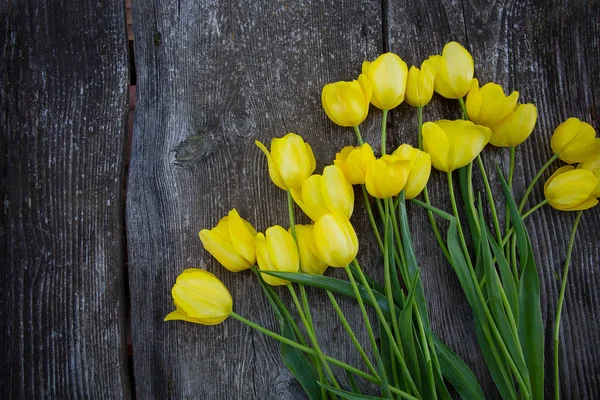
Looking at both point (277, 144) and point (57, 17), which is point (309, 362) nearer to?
point (277, 144)

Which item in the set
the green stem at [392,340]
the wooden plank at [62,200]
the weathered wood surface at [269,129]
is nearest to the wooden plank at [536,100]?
the weathered wood surface at [269,129]

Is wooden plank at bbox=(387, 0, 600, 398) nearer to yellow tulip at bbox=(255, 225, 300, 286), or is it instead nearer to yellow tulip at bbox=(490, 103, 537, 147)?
yellow tulip at bbox=(490, 103, 537, 147)

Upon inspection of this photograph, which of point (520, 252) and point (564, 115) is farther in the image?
point (564, 115)

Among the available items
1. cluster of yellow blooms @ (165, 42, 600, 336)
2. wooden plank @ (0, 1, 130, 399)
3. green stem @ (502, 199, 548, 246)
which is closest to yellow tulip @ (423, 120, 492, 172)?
cluster of yellow blooms @ (165, 42, 600, 336)

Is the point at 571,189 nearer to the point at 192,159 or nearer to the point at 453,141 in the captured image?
the point at 453,141

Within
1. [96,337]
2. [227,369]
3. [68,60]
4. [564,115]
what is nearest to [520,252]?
[564,115]

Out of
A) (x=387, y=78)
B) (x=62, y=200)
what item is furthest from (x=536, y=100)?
(x=62, y=200)
